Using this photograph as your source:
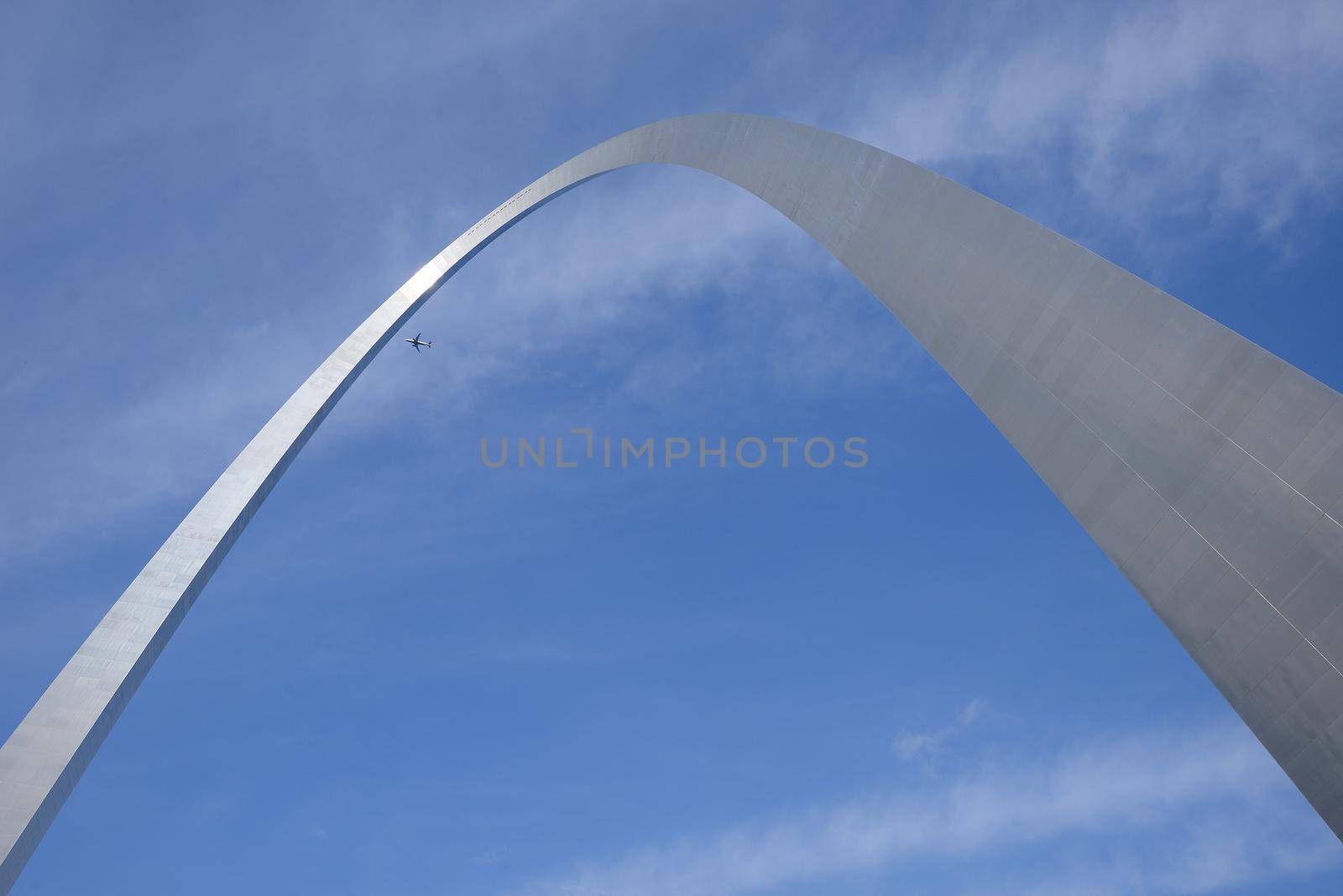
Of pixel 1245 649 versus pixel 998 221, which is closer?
pixel 1245 649

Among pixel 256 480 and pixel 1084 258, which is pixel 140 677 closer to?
pixel 256 480

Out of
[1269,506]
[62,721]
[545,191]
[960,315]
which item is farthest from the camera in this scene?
[545,191]

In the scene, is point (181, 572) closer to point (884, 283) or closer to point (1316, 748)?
point (884, 283)

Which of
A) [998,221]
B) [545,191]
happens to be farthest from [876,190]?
[545,191]

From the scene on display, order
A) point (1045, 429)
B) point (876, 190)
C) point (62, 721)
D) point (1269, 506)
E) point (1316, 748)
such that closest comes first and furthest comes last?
point (1316, 748)
point (1269, 506)
point (1045, 429)
point (876, 190)
point (62, 721)

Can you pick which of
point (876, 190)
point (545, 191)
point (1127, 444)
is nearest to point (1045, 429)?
point (1127, 444)

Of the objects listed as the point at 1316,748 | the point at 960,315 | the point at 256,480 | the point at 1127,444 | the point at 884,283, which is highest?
the point at 256,480

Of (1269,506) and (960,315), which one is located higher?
(960,315)
